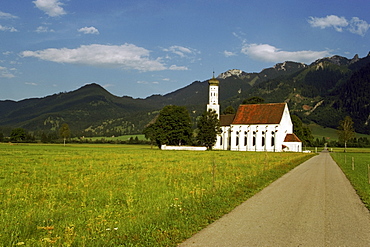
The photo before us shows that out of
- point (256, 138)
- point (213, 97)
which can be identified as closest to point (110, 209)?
point (256, 138)

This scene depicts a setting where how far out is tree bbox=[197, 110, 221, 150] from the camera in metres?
87.0

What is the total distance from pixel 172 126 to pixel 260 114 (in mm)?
23669

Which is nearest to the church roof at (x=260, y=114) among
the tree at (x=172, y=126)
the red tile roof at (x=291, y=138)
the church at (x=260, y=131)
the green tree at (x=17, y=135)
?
the church at (x=260, y=131)

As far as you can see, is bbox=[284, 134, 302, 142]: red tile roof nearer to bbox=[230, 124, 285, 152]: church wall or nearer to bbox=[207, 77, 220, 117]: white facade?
bbox=[230, 124, 285, 152]: church wall

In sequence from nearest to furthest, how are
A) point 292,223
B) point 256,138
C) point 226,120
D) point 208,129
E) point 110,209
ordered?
point 292,223, point 110,209, point 208,129, point 256,138, point 226,120

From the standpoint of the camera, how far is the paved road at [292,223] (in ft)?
27.6

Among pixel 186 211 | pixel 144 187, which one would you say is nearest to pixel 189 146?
pixel 144 187

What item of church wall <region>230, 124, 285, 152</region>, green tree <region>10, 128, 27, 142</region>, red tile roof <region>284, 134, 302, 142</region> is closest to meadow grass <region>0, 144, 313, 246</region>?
church wall <region>230, 124, 285, 152</region>

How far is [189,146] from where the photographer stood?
83688 mm

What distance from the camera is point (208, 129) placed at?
286ft

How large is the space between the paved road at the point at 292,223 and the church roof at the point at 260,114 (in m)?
71.8

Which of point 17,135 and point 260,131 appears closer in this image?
point 260,131

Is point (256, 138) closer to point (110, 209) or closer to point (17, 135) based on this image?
point (110, 209)

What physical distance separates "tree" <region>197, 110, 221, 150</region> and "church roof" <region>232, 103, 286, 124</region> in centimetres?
705
